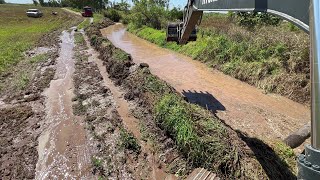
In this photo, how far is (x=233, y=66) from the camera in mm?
15047

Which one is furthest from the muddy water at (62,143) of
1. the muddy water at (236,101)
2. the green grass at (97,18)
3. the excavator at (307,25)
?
the green grass at (97,18)

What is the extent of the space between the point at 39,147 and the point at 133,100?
4041 mm

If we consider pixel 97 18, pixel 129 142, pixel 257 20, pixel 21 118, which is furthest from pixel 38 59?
pixel 97 18

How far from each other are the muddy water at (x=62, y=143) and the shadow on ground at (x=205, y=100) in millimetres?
4352

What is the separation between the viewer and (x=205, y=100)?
11.9m

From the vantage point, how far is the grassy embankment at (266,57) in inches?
459

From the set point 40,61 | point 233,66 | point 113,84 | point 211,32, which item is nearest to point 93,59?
point 40,61

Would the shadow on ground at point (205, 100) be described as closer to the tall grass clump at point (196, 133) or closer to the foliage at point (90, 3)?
the tall grass clump at point (196, 133)

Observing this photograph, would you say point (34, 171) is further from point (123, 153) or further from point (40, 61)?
point (40, 61)

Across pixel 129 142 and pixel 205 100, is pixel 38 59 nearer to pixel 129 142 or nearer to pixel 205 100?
pixel 205 100

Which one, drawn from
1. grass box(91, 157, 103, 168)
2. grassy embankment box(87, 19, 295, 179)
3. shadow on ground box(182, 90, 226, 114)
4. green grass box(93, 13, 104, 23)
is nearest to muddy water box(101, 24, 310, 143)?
shadow on ground box(182, 90, 226, 114)

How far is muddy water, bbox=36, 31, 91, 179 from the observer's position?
7254 mm

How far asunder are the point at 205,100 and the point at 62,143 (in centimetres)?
572

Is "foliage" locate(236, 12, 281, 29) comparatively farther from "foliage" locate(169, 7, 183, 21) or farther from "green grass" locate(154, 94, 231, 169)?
"foliage" locate(169, 7, 183, 21)
